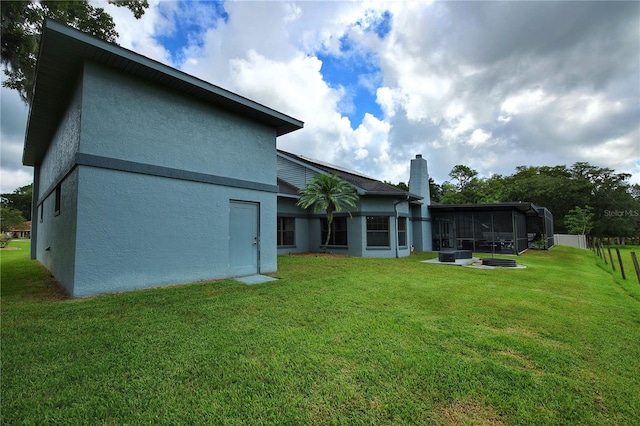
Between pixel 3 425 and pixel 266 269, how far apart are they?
633cm

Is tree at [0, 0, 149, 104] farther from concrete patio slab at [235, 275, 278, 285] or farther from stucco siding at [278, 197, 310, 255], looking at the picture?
stucco siding at [278, 197, 310, 255]

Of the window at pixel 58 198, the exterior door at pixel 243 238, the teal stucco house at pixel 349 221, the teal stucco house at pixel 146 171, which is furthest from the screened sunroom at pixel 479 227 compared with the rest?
A: the window at pixel 58 198

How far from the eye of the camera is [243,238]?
7.86m

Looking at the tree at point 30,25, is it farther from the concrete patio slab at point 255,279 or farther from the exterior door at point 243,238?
the concrete patio slab at point 255,279

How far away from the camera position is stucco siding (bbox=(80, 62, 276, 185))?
5.55 metres

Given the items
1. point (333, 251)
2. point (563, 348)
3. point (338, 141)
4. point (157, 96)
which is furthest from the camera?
point (338, 141)

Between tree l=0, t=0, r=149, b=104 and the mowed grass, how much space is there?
7.16 metres

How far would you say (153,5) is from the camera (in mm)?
9016

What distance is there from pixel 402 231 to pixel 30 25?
54.7ft

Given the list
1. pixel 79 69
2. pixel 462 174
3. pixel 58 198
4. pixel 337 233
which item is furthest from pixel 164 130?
pixel 462 174

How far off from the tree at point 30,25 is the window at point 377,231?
1281cm

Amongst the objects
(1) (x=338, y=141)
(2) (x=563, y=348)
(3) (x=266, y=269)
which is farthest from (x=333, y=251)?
(2) (x=563, y=348)

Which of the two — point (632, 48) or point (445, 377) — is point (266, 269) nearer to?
point (445, 377)

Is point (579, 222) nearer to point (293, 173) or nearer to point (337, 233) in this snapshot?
point (337, 233)
